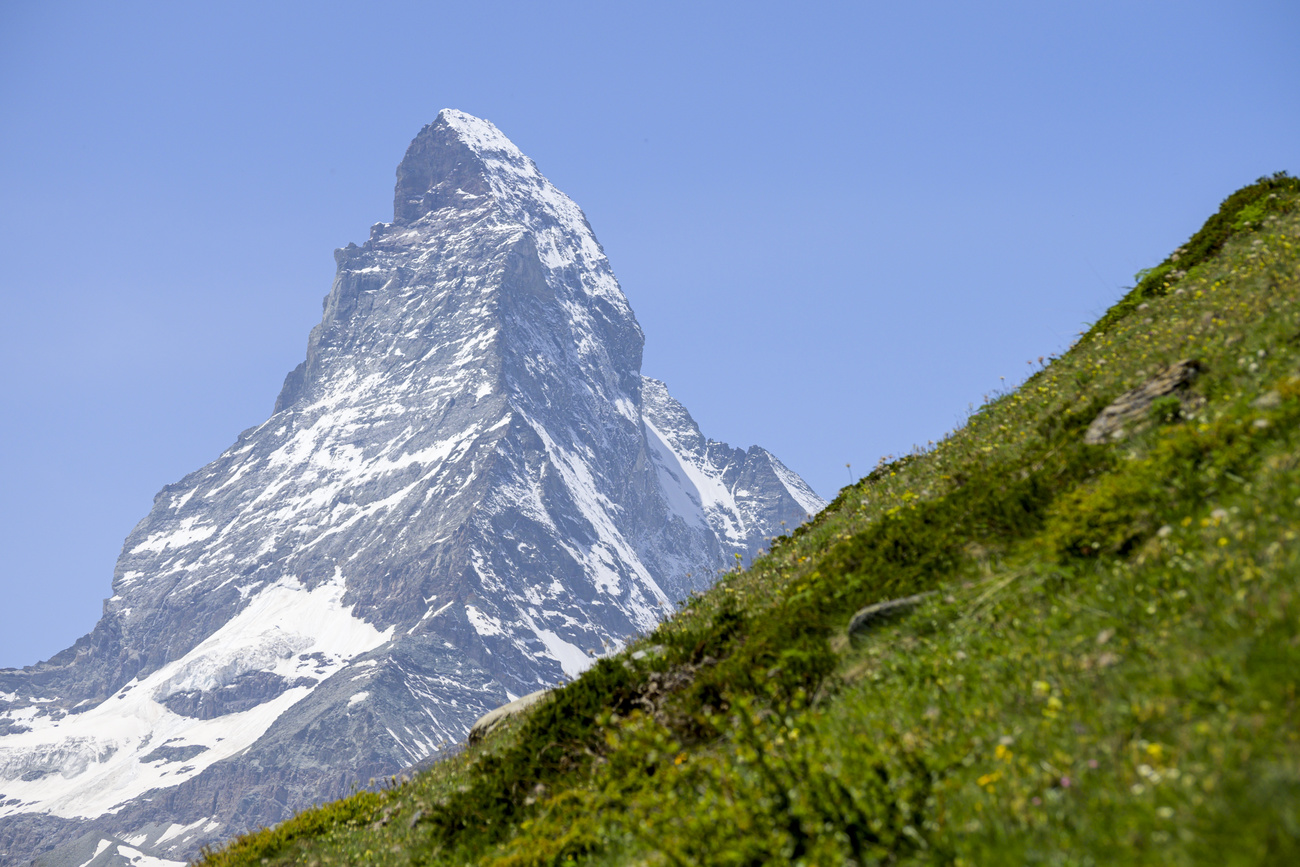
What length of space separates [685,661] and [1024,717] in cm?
574

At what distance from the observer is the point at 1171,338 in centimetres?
1107

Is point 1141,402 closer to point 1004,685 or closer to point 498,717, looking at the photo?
point 1004,685

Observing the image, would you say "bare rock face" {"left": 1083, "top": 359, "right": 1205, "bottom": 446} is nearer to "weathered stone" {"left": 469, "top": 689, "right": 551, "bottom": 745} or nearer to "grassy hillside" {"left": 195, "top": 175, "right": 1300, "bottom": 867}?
"grassy hillside" {"left": 195, "top": 175, "right": 1300, "bottom": 867}

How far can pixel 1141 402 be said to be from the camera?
9.40 meters

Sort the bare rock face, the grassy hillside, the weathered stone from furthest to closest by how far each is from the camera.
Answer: the weathered stone → the bare rock face → the grassy hillside

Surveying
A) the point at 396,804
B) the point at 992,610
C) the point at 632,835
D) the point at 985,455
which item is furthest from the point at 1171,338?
the point at 396,804

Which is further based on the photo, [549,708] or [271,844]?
[271,844]

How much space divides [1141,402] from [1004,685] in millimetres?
5039

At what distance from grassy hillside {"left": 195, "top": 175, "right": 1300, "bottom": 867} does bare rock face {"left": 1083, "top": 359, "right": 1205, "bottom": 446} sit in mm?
142

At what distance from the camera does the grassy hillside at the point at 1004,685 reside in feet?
14.5

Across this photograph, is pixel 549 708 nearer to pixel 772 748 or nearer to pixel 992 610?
pixel 772 748

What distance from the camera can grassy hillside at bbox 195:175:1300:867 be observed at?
175 inches

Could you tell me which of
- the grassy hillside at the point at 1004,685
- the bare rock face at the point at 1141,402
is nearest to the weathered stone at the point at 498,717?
the grassy hillside at the point at 1004,685

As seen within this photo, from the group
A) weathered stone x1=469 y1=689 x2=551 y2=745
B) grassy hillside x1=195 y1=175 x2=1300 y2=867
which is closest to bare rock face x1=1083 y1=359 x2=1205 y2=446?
grassy hillside x1=195 y1=175 x2=1300 y2=867
